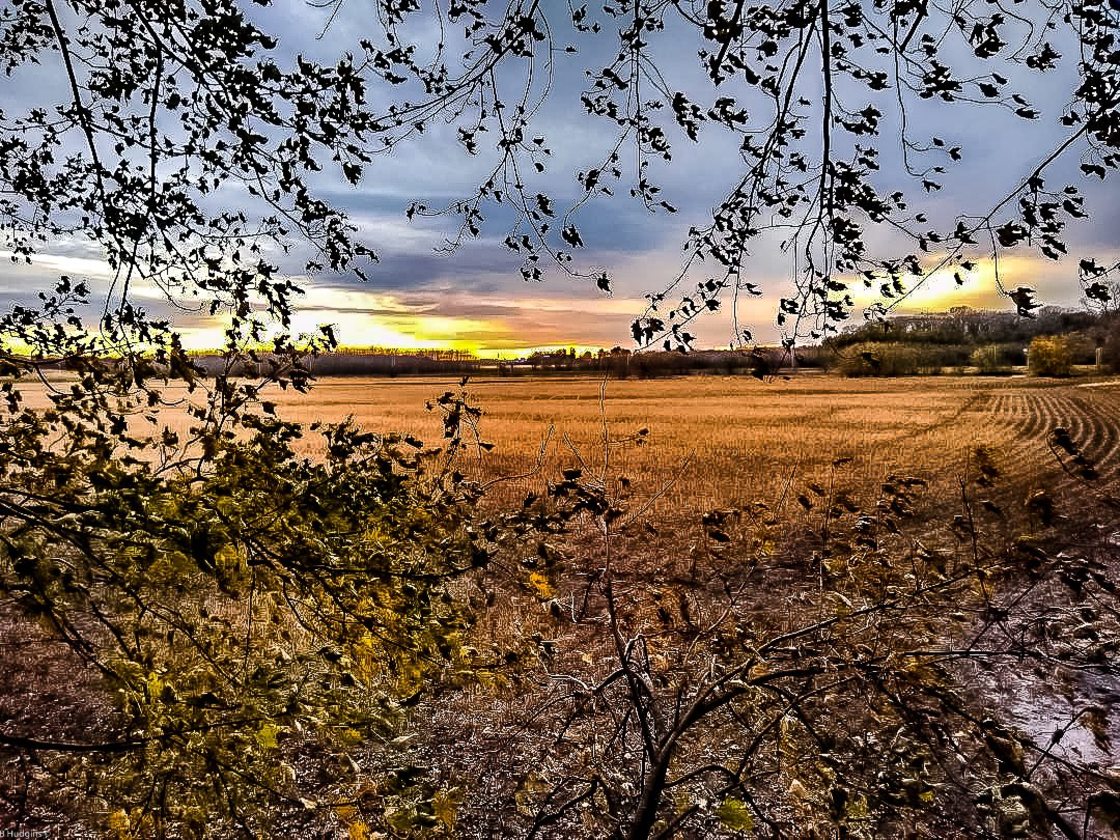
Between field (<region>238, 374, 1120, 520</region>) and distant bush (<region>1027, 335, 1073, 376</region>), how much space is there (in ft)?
64.1

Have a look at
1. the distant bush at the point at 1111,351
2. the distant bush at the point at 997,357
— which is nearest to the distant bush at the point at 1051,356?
the distant bush at the point at 1111,351

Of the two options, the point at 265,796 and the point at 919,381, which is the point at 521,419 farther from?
the point at 919,381

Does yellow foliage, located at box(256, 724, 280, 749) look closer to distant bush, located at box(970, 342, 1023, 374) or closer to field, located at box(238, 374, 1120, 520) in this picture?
field, located at box(238, 374, 1120, 520)

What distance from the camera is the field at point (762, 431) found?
23812 mm

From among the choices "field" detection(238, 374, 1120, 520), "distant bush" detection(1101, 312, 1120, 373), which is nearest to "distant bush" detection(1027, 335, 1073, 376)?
"distant bush" detection(1101, 312, 1120, 373)

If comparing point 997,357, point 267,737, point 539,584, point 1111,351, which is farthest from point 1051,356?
point 267,737

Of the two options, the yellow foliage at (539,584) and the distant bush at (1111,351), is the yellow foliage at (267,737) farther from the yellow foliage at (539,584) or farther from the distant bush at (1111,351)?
the distant bush at (1111,351)

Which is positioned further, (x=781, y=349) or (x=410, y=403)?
(x=410, y=403)

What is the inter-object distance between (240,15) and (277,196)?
37.3 inches

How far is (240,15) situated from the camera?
3.94 m

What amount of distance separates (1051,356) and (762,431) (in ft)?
267

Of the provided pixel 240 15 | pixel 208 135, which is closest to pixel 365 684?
pixel 208 135

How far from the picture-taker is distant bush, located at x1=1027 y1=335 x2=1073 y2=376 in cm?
9756

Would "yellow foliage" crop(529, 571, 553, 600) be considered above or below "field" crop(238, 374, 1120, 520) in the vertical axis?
above
